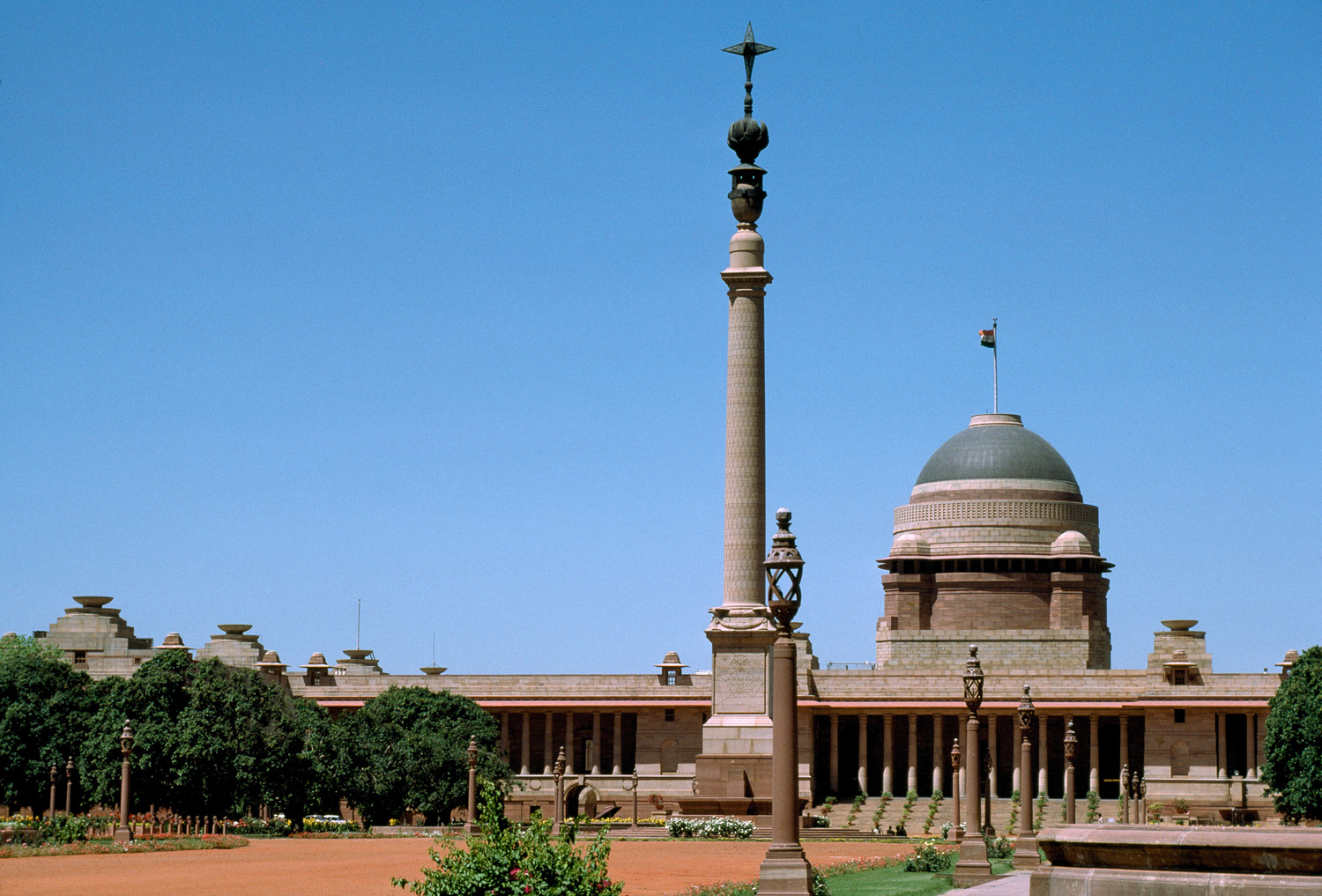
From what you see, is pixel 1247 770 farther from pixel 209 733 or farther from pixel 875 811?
pixel 209 733

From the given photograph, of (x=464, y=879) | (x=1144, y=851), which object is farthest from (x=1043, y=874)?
(x=464, y=879)

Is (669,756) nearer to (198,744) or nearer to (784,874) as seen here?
(198,744)

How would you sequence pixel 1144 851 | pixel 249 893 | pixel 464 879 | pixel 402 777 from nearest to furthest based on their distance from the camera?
pixel 1144 851, pixel 464 879, pixel 249 893, pixel 402 777

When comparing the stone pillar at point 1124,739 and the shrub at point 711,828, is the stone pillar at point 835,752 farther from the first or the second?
the shrub at point 711,828

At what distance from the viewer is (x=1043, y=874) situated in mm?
21938

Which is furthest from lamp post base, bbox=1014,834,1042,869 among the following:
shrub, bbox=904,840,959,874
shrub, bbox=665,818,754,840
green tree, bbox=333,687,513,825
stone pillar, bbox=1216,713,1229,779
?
stone pillar, bbox=1216,713,1229,779

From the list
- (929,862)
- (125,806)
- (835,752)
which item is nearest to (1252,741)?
(835,752)

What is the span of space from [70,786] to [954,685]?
152 ft

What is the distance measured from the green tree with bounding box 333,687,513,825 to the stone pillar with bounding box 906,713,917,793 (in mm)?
23885

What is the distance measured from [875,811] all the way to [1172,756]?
56.6ft

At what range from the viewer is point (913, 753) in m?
99.6

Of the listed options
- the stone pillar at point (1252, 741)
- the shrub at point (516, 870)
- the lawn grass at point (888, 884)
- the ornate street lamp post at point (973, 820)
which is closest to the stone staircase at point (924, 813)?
the stone pillar at point (1252, 741)

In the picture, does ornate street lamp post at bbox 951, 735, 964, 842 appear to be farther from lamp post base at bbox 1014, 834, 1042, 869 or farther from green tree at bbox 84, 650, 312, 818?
green tree at bbox 84, 650, 312, 818

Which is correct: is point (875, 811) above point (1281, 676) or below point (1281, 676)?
below
